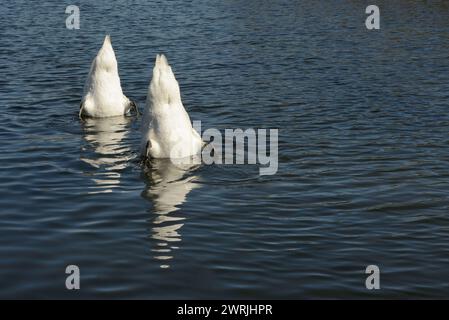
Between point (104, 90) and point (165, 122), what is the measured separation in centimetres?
456

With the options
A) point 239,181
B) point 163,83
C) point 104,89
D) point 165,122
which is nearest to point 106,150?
point 165,122

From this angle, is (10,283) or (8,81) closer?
(10,283)

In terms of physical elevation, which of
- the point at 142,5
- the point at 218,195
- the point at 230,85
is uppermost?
the point at 142,5

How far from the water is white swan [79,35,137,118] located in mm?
326

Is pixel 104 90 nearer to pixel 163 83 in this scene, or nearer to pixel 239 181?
pixel 163 83

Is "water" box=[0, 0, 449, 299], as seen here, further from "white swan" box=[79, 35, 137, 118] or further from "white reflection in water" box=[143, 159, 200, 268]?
"white swan" box=[79, 35, 137, 118]

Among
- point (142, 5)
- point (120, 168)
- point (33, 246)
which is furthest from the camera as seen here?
point (142, 5)

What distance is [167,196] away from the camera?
13.2m

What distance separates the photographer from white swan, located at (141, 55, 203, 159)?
1422 centimetres

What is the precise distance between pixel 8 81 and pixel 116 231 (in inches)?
470

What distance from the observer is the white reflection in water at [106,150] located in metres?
14.0

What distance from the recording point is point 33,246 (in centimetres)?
1095

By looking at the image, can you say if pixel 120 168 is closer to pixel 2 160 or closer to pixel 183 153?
pixel 183 153

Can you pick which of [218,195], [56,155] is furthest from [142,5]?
[218,195]
